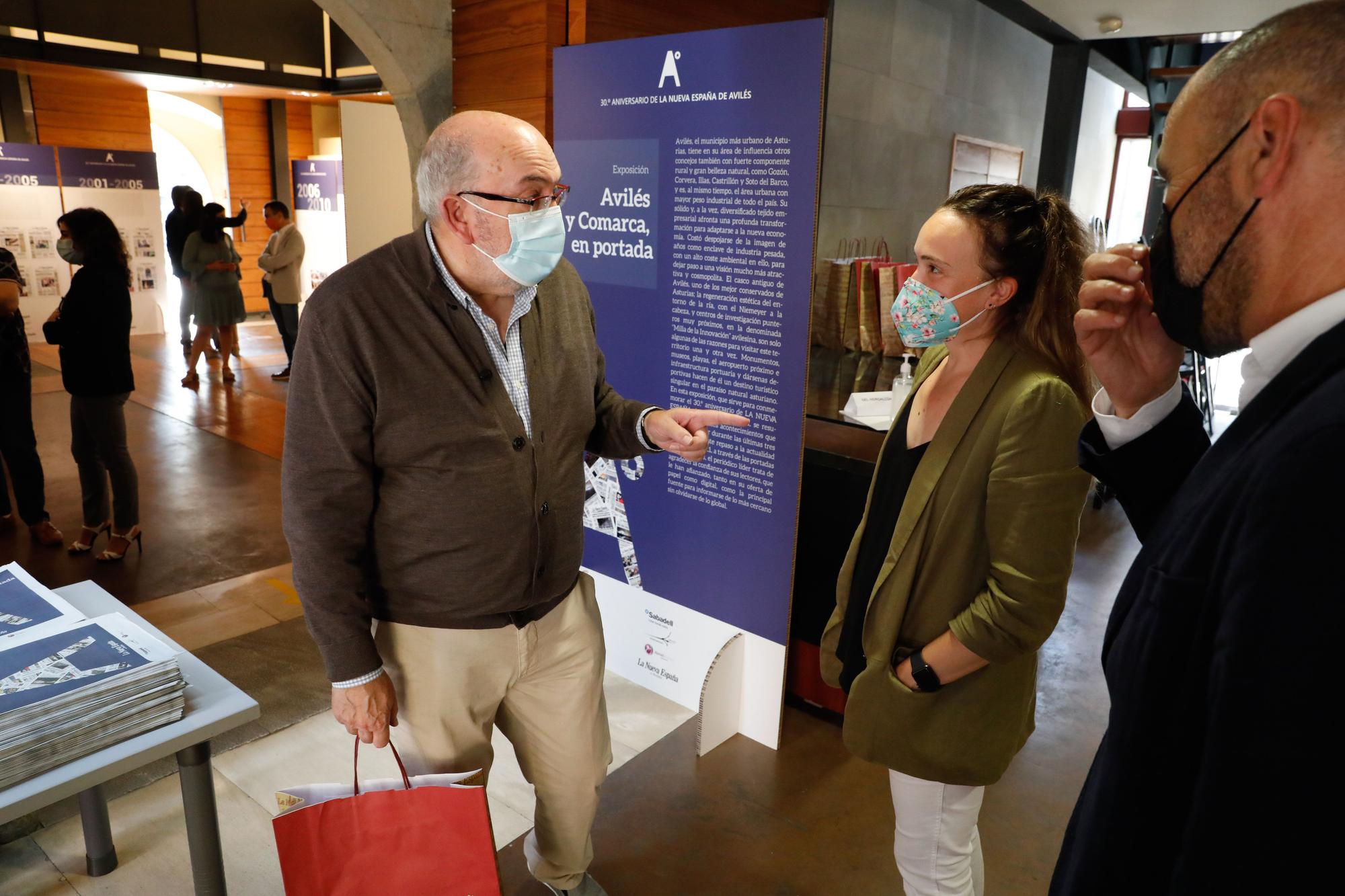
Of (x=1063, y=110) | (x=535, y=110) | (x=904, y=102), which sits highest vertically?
(x=1063, y=110)

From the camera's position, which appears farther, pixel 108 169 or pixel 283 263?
pixel 108 169

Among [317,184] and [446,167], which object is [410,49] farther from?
[317,184]

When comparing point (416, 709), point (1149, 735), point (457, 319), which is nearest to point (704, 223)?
point (457, 319)

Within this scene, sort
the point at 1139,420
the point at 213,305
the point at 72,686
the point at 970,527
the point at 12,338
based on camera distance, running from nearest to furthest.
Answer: the point at 1139,420 < the point at 72,686 < the point at 970,527 < the point at 12,338 < the point at 213,305

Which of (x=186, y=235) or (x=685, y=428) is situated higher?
(x=186, y=235)

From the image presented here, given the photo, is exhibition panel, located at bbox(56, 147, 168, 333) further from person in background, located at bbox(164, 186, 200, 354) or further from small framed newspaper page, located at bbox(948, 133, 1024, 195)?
small framed newspaper page, located at bbox(948, 133, 1024, 195)

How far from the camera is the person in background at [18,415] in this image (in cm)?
410

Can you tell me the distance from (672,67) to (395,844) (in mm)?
2126

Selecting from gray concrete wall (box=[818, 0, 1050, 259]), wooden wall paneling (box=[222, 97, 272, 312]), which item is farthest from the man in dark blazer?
wooden wall paneling (box=[222, 97, 272, 312])

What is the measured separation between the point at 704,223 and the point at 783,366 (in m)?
0.49

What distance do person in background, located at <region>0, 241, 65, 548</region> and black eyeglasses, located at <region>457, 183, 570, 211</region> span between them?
11.7ft

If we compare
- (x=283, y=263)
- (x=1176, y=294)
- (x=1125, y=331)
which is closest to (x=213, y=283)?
(x=283, y=263)

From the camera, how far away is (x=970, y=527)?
5.25 feet

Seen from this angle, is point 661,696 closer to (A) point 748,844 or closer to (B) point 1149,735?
(A) point 748,844
